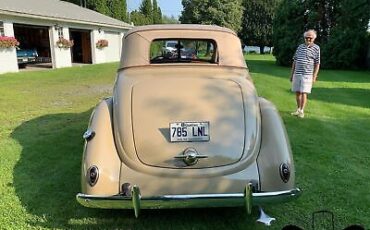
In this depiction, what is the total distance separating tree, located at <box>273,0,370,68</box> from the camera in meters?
21.3

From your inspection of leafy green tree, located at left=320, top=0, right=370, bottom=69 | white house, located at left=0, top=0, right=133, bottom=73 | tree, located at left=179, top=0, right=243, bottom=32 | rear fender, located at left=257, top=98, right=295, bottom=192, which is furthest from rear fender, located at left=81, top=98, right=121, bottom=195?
tree, located at left=179, top=0, right=243, bottom=32

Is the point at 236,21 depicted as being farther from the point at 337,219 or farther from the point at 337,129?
the point at 337,219

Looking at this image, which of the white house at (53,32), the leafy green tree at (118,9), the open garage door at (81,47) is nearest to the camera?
the white house at (53,32)

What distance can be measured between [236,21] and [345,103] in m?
41.8

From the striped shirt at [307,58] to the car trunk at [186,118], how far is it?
3.92m

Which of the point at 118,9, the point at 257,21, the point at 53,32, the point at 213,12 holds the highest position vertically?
the point at 213,12

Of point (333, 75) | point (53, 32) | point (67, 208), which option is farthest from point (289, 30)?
point (67, 208)

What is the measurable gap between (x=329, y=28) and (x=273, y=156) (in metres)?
22.1

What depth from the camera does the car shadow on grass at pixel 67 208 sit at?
11.1 ft

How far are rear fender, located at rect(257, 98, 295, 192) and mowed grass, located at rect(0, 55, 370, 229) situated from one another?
47cm

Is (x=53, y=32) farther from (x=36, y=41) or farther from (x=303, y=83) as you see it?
(x=303, y=83)

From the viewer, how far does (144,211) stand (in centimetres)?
363

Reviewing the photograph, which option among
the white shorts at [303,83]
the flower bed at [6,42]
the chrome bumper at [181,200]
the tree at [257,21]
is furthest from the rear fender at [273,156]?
the tree at [257,21]

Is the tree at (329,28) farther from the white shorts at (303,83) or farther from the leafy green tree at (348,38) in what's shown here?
the white shorts at (303,83)
